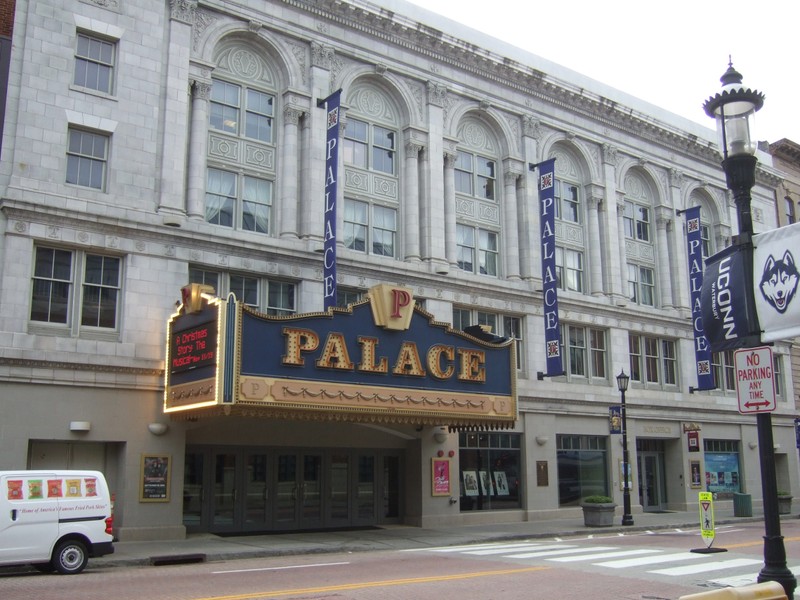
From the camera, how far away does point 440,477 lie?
1227 inches

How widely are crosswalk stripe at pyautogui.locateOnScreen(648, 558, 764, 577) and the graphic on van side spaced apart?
1227 centimetres

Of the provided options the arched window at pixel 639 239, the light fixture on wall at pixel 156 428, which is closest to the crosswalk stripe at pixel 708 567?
the light fixture on wall at pixel 156 428

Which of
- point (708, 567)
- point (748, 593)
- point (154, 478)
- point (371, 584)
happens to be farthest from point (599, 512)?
point (748, 593)

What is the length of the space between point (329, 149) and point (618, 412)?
16.2 meters

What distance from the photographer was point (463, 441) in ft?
108

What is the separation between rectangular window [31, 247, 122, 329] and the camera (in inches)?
942

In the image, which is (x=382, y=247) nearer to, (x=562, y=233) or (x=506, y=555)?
(x=562, y=233)

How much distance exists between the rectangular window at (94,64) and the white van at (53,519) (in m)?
13.2

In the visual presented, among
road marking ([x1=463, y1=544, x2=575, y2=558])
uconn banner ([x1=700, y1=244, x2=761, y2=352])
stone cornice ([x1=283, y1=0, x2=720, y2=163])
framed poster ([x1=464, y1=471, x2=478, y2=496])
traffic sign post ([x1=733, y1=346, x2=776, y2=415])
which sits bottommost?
road marking ([x1=463, y1=544, x2=575, y2=558])

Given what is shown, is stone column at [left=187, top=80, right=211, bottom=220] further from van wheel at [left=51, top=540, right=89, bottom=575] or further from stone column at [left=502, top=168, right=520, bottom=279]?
stone column at [left=502, top=168, right=520, bottom=279]

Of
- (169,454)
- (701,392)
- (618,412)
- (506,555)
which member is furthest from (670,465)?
(169,454)

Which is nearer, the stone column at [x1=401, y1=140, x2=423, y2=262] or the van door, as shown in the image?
the van door

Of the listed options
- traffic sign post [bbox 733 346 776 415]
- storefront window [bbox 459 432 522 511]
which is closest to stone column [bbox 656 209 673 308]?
storefront window [bbox 459 432 522 511]

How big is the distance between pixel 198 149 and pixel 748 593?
23524 mm
